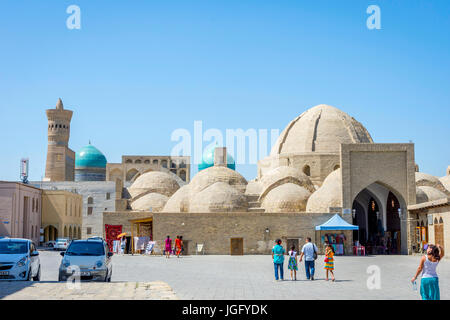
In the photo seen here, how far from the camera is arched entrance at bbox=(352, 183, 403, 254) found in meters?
33.6

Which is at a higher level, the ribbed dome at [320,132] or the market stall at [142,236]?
the ribbed dome at [320,132]

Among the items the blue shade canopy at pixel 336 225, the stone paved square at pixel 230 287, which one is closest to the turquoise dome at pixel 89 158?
the blue shade canopy at pixel 336 225

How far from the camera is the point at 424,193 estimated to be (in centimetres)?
3316

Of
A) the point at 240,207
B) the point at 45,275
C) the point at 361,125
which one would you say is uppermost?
the point at 361,125

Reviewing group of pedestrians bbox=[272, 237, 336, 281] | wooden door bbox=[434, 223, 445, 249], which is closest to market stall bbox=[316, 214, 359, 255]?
wooden door bbox=[434, 223, 445, 249]

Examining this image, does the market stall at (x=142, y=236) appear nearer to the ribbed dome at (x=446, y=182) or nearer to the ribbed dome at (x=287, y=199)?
the ribbed dome at (x=287, y=199)

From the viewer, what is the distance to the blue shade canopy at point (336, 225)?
27922 millimetres

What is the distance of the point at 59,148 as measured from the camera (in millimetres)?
58406

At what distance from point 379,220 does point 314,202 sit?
650 centimetres

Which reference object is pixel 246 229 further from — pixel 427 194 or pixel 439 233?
pixel 427 194

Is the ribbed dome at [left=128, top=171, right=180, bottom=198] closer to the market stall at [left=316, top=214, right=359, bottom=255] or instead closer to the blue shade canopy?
the market stall at [left=316, top=214, right=359, bottom=255]
